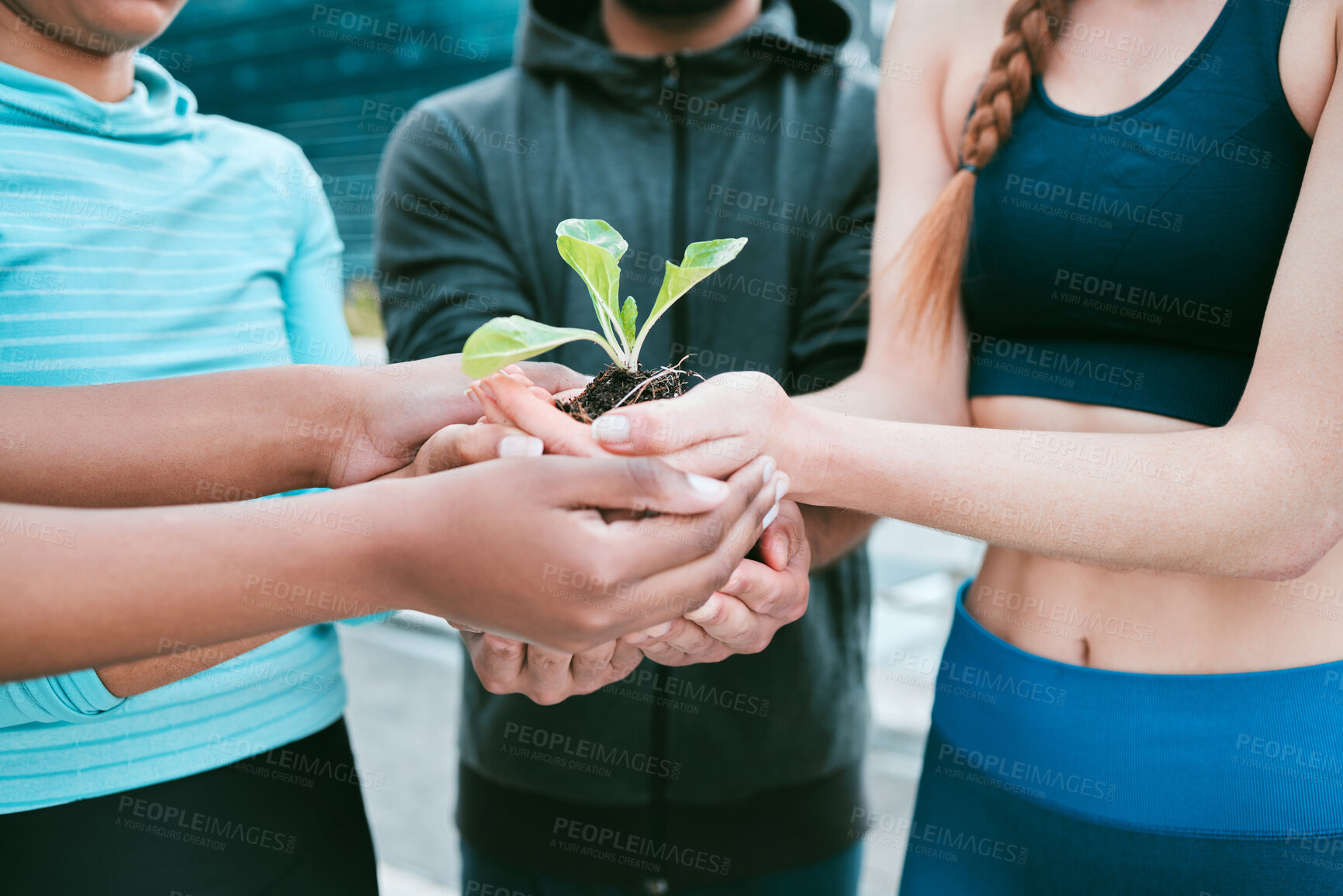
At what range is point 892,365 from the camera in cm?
140

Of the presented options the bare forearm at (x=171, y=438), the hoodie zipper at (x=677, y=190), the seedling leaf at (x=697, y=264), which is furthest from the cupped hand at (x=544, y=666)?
the hoodie zipper at (x=677, y=190)

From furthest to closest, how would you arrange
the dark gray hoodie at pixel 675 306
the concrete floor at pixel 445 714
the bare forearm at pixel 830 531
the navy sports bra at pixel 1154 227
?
the concrete floor at pixel 445 714
the dark gray hoodie at pixel 675 306
the bare forearm at pixel 830 531
the navy sports bra at pixel 1154 227

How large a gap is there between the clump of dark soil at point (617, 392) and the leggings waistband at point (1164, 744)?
1.93 ft

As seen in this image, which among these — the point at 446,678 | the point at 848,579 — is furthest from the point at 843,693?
the point at 446,678

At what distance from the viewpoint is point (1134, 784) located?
1058mm

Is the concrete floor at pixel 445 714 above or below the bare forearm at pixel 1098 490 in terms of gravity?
below

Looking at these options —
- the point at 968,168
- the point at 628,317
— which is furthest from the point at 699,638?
the point at 968,168

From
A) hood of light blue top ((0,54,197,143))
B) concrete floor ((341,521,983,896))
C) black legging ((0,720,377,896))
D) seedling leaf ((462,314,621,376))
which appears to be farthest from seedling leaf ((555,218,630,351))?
concrete floor ((341,521,983,896))

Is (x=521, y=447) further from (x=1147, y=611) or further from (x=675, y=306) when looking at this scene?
(x=1147, y=611)

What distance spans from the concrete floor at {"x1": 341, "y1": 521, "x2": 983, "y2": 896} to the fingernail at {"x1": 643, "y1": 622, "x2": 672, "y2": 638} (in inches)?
73.4

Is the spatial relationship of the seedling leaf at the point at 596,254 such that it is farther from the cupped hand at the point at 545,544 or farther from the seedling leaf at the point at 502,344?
the cupped hand at the point at 545,544

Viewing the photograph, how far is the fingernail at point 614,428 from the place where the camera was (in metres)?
0.99

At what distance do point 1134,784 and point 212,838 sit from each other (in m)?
1.25

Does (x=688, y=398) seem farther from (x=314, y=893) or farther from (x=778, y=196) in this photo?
(x=314, y=893)
